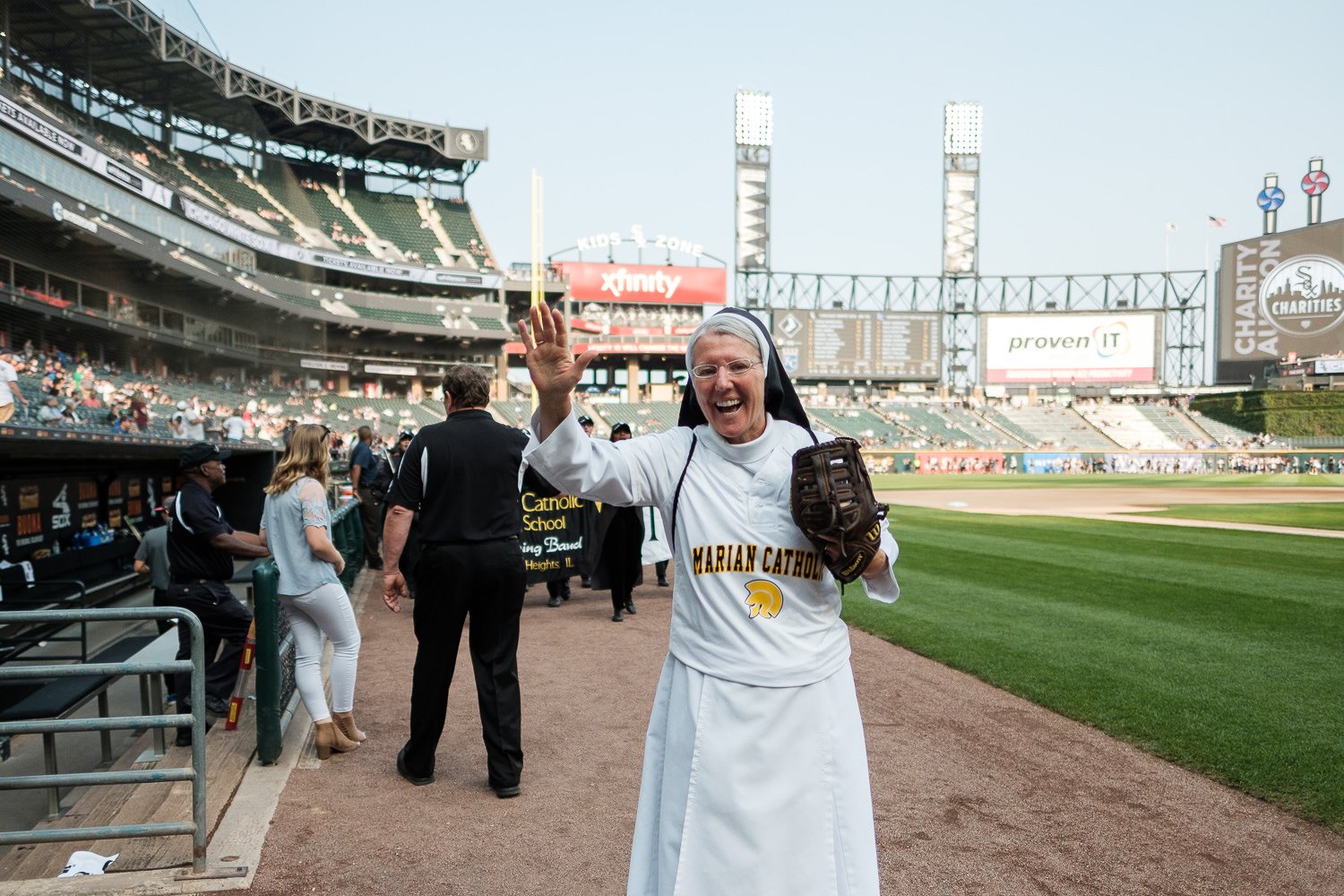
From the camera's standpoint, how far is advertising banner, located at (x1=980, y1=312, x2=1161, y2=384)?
72.4 meters

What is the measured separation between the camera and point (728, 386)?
250 centimetres

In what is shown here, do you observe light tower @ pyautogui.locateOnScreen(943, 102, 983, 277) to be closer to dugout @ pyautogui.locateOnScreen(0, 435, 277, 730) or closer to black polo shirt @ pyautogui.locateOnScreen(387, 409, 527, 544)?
dugout @ pyautogui.locateOnScreen(0, 435, 277, 730)

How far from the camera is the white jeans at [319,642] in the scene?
571cm

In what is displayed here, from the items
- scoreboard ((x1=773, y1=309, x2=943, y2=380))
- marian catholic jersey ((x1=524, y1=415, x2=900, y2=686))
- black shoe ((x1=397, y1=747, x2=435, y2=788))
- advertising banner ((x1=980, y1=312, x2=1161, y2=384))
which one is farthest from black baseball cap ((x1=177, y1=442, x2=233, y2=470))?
advertising banner ((x1=980, y1=312, x2=1161, y2=384))

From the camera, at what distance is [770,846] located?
2344 millimetres

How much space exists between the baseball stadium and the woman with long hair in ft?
0.81

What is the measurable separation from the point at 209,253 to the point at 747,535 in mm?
37205

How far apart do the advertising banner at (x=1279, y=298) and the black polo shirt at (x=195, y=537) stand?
240 ft

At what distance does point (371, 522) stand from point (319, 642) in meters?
9.00

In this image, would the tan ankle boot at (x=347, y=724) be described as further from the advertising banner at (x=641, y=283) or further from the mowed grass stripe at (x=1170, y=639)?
the advertising banner at (x=641, y=283)

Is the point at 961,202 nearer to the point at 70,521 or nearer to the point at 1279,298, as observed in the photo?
the point at 1279,298

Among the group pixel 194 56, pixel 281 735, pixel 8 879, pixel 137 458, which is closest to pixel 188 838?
pixel 8 879

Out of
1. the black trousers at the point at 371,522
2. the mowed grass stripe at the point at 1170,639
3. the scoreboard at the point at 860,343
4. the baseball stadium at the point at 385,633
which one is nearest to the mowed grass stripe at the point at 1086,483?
the baseball stadium at the point at 385,633

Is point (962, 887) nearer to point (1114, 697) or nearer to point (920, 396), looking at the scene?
point (1114, 697)
